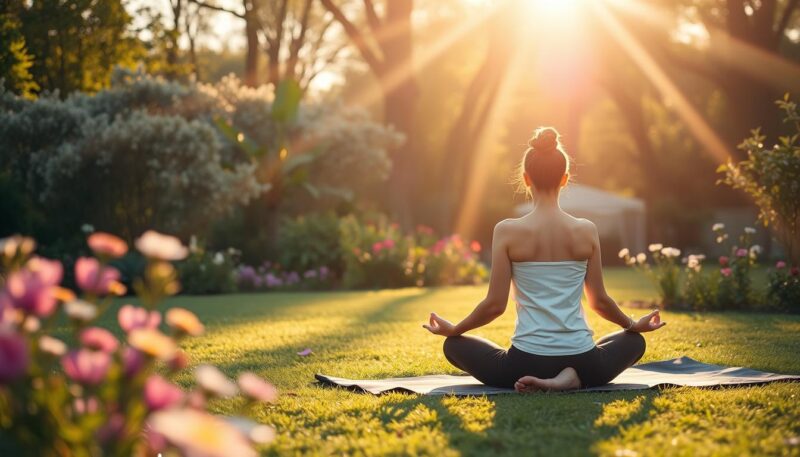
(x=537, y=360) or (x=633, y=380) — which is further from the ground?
(x=537, y=360)

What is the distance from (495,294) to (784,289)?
6807 mm

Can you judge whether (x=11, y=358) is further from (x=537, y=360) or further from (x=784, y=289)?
(x=784, y=289)

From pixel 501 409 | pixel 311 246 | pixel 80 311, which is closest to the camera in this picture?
pixel 80 311

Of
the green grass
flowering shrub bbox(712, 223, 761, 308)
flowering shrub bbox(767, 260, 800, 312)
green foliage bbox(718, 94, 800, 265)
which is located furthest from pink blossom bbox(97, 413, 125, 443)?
flowering shrub bbox(712, 223, 761, 308)

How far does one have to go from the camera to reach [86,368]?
7.06 feet

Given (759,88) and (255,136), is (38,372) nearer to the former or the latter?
(255,136)

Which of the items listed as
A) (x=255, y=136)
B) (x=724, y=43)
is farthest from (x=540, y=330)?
(x=724, y=43)

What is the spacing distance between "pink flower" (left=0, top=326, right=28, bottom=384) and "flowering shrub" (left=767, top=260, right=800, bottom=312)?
10.00 m

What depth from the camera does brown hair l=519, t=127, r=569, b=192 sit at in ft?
16.0

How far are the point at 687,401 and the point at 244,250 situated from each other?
1689 cm

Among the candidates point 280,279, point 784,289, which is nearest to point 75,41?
point 280,279

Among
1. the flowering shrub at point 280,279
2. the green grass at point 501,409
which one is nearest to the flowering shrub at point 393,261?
the flowering shrub at point 280,279

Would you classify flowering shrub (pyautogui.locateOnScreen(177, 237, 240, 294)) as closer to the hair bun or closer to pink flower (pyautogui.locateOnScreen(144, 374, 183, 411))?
the hair bun

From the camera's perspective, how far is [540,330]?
494 centimetres
